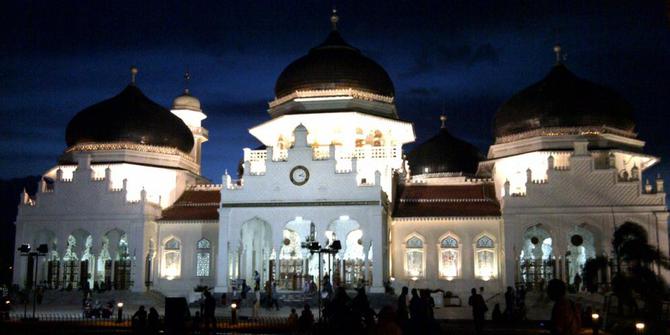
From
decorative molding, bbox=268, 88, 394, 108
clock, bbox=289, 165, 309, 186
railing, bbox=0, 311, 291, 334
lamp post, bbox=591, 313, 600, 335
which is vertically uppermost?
decorative molding, bbox=268, 88, 394, 108

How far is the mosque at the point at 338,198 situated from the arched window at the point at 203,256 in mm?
78

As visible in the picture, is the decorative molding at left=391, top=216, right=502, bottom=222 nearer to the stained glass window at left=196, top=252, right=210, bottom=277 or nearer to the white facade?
the white facade

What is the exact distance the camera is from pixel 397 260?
143 ft

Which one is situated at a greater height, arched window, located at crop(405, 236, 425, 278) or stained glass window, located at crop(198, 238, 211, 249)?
stained glass window, located at crop(198, 238, 211, 249)

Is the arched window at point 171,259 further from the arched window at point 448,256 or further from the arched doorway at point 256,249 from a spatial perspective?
the arched window at point 448,256

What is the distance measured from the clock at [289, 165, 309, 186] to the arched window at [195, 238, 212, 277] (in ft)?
23.3

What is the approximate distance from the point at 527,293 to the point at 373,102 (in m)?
15.1

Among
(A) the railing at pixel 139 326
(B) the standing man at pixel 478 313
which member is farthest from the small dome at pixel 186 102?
(B) the standing man at pixel 478 313

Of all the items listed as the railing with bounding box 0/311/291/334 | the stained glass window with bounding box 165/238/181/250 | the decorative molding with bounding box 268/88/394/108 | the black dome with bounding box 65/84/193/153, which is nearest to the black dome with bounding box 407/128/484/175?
the decorative molding with bounding box 268/88/394/108

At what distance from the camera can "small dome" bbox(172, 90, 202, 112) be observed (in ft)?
191

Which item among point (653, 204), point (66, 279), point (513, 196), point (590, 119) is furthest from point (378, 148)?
point (66, 279)

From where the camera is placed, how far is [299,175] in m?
42.2

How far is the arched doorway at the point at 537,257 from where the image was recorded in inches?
1667

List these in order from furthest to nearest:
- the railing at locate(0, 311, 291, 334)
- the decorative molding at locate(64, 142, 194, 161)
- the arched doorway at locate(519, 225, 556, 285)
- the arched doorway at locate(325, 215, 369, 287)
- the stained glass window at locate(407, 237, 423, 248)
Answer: the decorative molding at locate(64, 142, 194, 161), the stained glass window at locate(407, 237, 423, 248), the arched doorway at locate(325, 215, 369, 287), the arched doorway at locate(519, 225, 556, 285), the railing at locate(0, 311, 291, 334)
